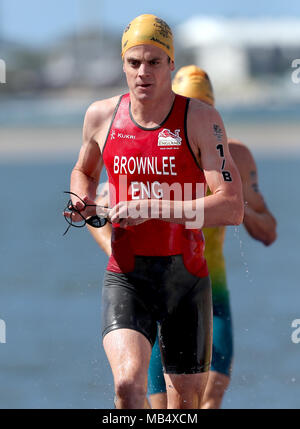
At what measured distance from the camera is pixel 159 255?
210 inches

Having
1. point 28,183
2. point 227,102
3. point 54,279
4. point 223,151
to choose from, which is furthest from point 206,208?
point 227,102

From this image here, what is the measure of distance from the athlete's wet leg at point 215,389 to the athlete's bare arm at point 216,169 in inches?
68.7

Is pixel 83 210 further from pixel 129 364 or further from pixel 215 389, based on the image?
pixel 215 389

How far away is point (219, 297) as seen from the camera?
6633 millimetres

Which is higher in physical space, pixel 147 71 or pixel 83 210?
pixel 147 71

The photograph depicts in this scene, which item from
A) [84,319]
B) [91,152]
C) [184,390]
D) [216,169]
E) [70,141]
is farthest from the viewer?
[70,141]

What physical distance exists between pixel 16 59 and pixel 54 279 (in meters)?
98.9

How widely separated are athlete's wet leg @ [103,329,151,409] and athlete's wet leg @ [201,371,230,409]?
1.51m

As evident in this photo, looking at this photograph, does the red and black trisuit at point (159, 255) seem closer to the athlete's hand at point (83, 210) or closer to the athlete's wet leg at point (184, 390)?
the athlete's wet leg at point (184, 390)

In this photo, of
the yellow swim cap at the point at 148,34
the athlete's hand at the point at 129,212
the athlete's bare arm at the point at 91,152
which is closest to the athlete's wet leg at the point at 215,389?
the athlete's bare arm at the point at 91,152

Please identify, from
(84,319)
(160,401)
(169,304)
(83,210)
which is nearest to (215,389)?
(160,401)

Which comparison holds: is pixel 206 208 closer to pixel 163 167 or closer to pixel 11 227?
pixel 163 167

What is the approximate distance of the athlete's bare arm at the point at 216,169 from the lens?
5.03 m

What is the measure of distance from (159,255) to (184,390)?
29.2 inches
